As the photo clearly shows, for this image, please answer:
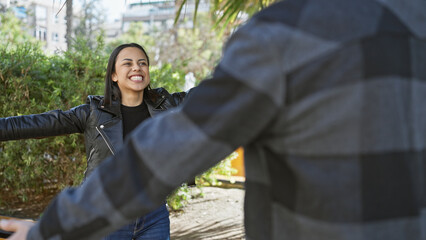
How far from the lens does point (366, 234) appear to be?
779 millimetres

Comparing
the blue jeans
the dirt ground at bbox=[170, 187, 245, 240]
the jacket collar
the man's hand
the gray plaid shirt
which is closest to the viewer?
the gray plaid shirt

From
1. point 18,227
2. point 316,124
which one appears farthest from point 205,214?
point 316,124

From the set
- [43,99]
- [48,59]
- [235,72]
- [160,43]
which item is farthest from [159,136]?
[160,43]

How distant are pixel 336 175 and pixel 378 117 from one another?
125 mm

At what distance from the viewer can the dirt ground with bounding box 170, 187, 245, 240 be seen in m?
5.17

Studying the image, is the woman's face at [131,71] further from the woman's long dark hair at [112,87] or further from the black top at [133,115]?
the black top at [133,115]

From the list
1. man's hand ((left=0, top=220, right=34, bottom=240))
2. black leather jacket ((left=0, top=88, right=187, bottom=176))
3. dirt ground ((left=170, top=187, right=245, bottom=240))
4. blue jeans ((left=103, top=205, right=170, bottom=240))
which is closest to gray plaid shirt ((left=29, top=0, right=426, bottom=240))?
man's hand ((left=0, top=220, right=34, bottom=240))

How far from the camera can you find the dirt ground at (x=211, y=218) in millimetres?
5172

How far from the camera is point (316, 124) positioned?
0.78m

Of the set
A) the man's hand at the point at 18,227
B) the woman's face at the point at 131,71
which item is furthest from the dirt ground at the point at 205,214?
the man's hand at the point at 18,227

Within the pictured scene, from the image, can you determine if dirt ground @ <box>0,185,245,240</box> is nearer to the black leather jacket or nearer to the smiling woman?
the smiling woman

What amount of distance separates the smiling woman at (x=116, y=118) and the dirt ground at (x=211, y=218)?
2.48m

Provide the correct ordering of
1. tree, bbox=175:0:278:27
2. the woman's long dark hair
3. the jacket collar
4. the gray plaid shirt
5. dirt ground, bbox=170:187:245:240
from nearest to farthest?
1. the gray plaid shirt
2. the jacket collar
3. the woman's long dark hair
4. tree, bbox=175:0:278:27
5. dirt ground, bbox=170:187:245:240

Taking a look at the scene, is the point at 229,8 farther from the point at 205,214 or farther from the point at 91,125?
the point at 205,214
